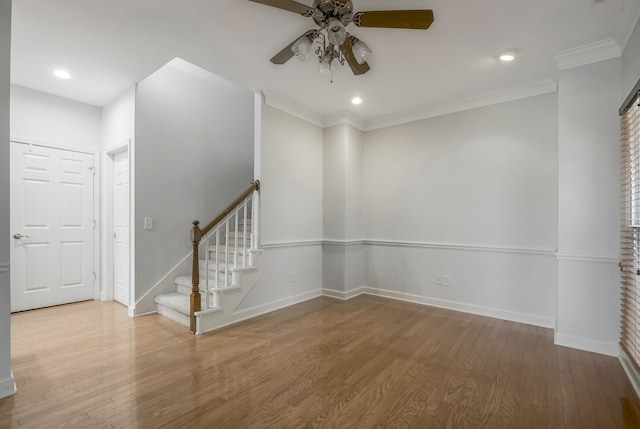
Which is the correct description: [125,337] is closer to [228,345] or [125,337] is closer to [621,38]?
[228,345]

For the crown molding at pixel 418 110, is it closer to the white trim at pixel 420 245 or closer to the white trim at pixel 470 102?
the white trim at pixel 470 102

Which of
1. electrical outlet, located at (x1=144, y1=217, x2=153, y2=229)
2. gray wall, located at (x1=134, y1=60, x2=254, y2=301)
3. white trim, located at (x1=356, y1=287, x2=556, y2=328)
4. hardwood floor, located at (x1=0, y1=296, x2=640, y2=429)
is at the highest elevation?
gray wall, located at (x1=134, y1=60, x2=254, y2=301)

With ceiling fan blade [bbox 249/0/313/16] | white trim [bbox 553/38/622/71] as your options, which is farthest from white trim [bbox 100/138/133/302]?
white trim [bbox 553/38/622/71]

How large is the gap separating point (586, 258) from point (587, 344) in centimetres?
75

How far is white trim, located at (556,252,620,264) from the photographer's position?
2541 mm

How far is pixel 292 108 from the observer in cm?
407

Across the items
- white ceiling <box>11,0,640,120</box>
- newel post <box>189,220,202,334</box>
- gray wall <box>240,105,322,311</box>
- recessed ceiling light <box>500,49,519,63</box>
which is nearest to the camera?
white ceiling <box>11,0,640,120</box>

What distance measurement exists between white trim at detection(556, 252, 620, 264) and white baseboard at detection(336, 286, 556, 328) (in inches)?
35.5

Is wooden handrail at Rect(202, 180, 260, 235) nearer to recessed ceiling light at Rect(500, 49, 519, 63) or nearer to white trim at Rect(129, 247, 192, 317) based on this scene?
white trim at Rect(129, 247, 192, 317)

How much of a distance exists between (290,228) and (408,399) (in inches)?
101

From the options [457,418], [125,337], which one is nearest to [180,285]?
[125,337]

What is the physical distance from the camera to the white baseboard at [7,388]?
1933 mm

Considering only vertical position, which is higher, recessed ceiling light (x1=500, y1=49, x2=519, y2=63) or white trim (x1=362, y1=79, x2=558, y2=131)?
recessed ceiling light (x1=500, y1=49, x2=519, y2=63)

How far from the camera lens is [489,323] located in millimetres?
3361
